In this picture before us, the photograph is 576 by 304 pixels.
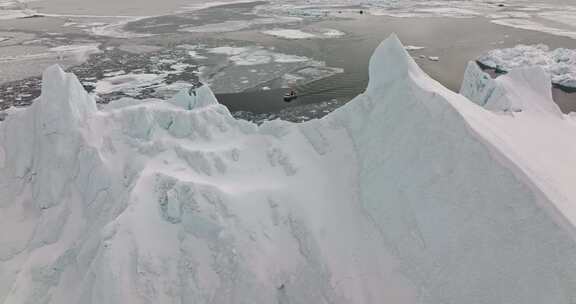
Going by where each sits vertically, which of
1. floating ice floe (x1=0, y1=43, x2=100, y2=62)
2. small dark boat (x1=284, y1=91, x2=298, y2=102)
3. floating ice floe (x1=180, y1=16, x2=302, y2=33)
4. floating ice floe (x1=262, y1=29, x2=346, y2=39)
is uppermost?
floating ice floe (x1=180, y1=16, x2=302, y2=33)

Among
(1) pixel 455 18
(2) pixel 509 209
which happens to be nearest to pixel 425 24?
(1) pixel 455 18

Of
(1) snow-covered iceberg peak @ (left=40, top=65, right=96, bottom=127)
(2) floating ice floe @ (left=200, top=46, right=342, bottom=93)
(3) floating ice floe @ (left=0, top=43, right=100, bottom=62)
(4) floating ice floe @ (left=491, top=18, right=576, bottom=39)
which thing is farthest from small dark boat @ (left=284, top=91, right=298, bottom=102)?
(4) floating ice floe @ (left=491, top=18, right=576, bottom=39)

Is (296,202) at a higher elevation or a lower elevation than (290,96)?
higher

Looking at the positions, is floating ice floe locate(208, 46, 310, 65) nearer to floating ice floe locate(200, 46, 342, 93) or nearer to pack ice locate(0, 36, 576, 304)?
floating ice floe locate(200, 46, 342, 93)

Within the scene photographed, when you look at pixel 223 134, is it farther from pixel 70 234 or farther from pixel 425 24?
pixel 425 24

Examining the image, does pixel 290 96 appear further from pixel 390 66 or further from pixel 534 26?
pixel 534 26

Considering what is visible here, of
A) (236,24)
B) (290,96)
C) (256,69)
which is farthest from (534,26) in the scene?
(290,96)
